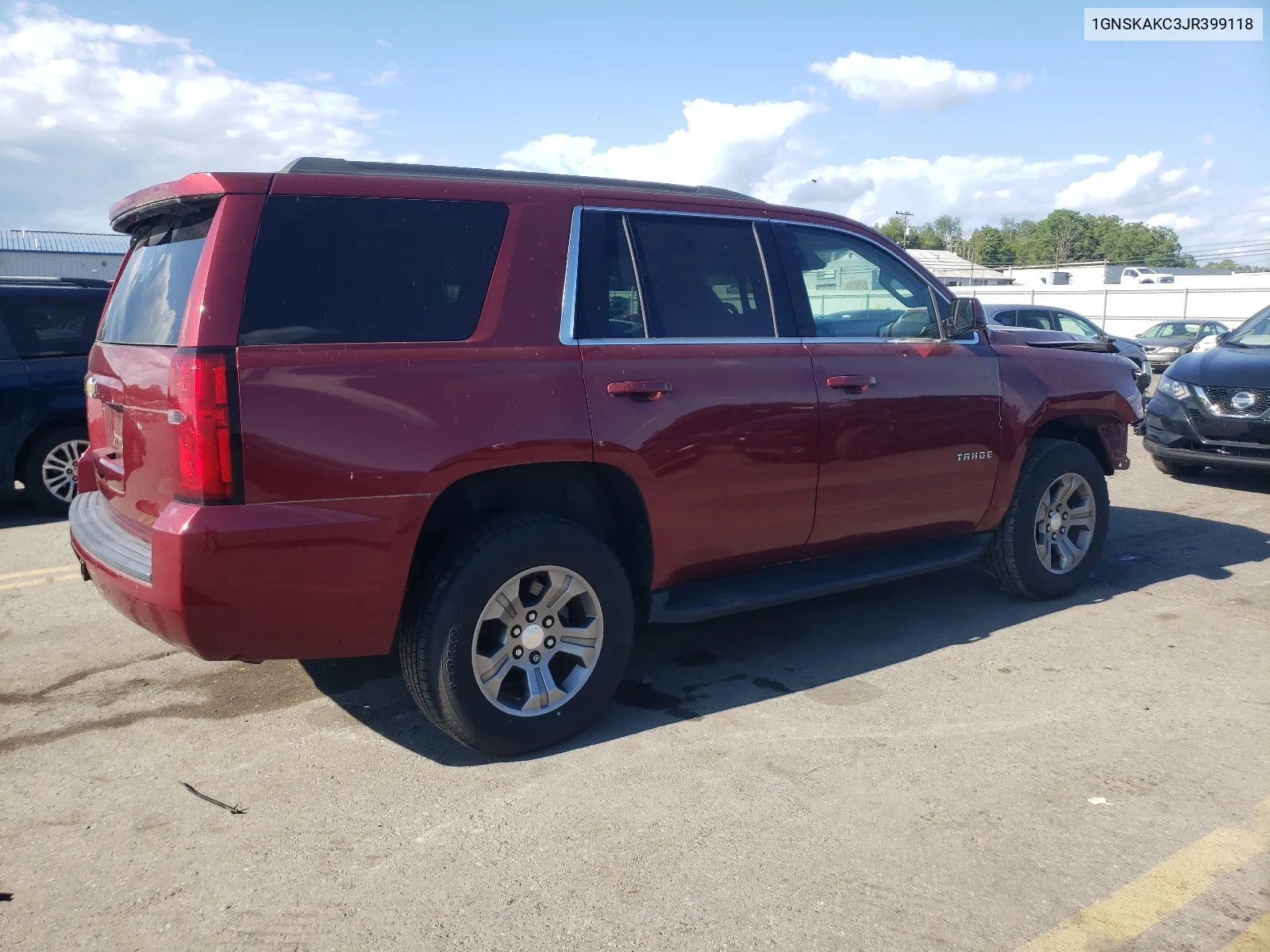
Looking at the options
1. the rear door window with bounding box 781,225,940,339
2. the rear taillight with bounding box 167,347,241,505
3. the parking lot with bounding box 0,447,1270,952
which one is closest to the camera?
the parking lot with bounding box 0,447,1270,952

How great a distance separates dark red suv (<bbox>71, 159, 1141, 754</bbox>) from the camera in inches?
124

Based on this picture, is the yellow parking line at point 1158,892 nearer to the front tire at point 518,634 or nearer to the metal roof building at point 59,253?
the front tire at point 518,634

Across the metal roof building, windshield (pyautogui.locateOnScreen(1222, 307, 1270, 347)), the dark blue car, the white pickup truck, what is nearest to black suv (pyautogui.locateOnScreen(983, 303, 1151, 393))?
windshield (pyautogui.locateOnScreen(1222, 307, 1270, 347))

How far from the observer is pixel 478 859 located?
302cm

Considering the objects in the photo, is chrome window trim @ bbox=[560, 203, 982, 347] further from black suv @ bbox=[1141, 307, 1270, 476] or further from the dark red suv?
black suv @ bbox=[1141, 307, 1270, 476]

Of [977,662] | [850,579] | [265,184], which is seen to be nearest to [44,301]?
[265,184]

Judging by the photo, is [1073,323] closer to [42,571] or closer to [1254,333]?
[1254,333]

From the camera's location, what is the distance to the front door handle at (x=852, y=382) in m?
4.41

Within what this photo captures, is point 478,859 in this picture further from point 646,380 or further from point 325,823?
point 646,380

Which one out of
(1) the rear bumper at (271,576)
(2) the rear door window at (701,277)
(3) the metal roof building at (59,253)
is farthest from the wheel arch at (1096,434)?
(3) the metal roof building at (59,253)

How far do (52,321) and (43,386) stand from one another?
58 centimetres

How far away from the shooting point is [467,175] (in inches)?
157

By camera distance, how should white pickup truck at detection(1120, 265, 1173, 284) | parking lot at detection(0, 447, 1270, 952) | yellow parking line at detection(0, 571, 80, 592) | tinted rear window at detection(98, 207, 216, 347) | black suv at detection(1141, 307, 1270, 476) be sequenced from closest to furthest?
1. parking lot at detection(0, 447, 1270, 952)
2. tinted rear window at detection(98, 207, 216, 347)
3. yellow parking line at detection(0, 571, 80, 592)
4. black suv at detection(1141, 307, 1270, 476)
5. white pickup truck at detection(1120, 265, 1173, 284)

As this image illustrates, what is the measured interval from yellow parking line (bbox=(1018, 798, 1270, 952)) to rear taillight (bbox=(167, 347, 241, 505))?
259 centimetres
